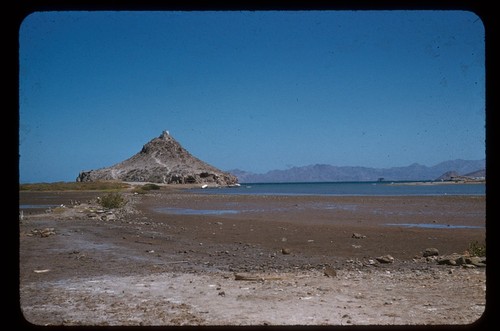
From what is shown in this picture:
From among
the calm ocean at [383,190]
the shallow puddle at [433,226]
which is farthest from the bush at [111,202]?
the calm ocean at [383,190]

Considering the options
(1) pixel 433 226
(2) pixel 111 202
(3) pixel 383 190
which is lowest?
(3) pixel 383 190

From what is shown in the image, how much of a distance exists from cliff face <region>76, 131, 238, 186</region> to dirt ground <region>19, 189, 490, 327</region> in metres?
106

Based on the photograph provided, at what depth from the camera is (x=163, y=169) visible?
127 m

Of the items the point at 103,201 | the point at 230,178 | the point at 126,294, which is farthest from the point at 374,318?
the point at 230,178

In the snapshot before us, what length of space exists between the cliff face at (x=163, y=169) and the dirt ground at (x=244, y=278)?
349 feet

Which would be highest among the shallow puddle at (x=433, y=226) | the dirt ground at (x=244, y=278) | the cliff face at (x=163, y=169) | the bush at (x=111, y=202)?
the cliff face at (x=163, y=169)

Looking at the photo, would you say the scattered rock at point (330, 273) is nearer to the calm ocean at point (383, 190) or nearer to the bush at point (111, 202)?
the bush at point (111, 202)

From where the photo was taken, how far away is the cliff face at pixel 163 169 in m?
122

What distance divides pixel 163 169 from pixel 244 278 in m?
122

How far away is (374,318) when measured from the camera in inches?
215

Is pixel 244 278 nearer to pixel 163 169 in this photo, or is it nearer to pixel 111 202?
pixel 111 202

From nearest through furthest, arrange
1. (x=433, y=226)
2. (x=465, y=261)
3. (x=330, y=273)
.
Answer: (x=330, y=273) → (x=465, y=261) → (x=433, y=226)

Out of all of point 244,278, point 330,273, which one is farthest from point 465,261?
point 244,278
